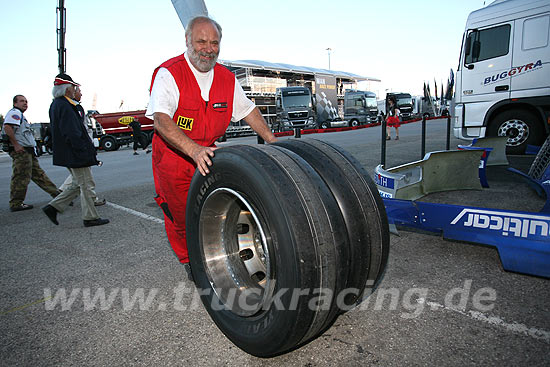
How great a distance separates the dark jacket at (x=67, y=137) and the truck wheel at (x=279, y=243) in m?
2.94

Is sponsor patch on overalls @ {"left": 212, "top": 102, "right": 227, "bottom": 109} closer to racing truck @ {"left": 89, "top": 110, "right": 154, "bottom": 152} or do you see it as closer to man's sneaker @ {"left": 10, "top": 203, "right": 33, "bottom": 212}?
man's sneaker @ {"left": 10, "top": 203, "right": 33, "bottom": 212}

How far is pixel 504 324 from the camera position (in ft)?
6.27

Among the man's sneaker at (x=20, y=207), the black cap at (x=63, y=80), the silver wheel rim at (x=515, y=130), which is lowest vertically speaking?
the man's sneaker at (x=20, y=207)

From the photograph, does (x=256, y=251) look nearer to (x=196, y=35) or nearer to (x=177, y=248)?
(x=177, y=248)

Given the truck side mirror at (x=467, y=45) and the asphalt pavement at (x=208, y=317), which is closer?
the asphalt pavement at (x=208, y=317)

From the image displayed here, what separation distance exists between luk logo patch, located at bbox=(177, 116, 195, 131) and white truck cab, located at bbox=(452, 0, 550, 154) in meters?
8.16

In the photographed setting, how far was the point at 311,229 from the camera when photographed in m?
1.47

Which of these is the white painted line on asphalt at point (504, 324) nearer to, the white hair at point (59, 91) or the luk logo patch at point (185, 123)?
the luk logo patch at point (185, 123)

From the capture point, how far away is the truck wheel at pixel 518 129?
25.9 feet

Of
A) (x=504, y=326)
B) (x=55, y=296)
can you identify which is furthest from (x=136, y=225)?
(x=504, y=326)

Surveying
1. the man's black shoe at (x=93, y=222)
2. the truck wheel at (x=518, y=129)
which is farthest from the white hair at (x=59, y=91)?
the truck wheel at (x=518, y=129)

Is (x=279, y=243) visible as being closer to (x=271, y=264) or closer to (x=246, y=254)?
(x=271, y=264)

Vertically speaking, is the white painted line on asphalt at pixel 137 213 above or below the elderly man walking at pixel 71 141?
below

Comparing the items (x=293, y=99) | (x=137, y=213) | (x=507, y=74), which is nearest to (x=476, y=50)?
(x=507, y=74)
